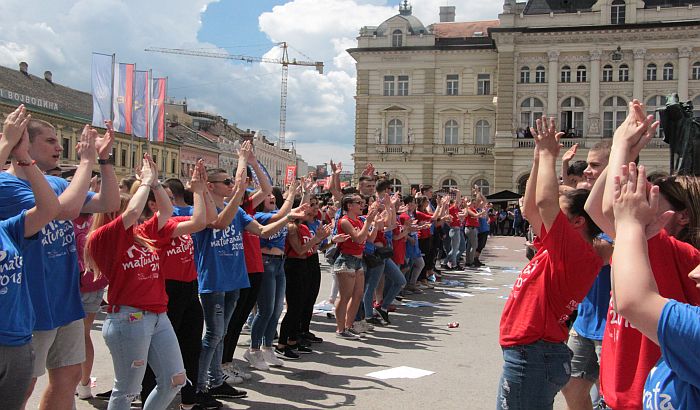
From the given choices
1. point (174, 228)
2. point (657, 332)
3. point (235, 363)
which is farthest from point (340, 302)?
point (657, 332)

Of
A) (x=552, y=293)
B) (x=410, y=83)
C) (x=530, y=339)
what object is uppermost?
(x=410, y=83)

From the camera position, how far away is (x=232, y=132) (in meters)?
101

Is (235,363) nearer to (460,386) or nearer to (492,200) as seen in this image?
(460,386)

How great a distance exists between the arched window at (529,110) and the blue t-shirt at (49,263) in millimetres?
43186

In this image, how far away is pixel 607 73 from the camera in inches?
1711

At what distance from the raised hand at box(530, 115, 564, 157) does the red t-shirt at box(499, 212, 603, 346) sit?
0.38 meters

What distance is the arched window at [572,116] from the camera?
44.2 metres

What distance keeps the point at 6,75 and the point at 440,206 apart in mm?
47372

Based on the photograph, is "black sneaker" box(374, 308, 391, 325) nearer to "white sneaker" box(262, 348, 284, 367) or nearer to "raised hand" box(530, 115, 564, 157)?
"white sneaker" box(262, 348, 284, 367)

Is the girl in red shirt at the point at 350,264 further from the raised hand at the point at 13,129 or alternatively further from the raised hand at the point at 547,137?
the raised hand at the point at 13,129

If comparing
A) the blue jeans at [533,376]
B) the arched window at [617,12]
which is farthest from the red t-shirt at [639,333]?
the arched window at [617,12]

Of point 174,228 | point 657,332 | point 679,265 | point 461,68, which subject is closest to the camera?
point 657,332

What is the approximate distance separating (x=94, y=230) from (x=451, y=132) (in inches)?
1766

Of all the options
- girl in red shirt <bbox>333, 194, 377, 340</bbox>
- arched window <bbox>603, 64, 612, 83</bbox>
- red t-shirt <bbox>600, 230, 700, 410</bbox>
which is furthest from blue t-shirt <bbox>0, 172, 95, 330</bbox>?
arched window <bbox>603, 64, 612, 83</bbox>
